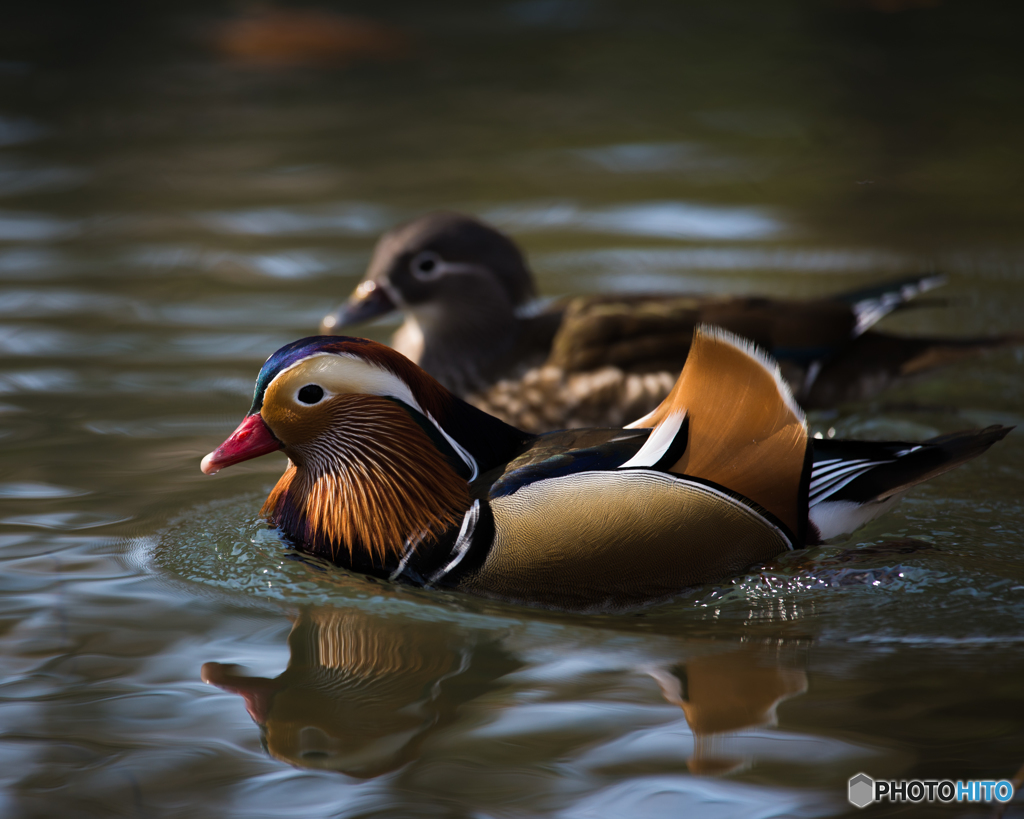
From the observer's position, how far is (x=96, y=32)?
10766 mm

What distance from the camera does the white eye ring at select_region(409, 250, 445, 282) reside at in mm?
4965

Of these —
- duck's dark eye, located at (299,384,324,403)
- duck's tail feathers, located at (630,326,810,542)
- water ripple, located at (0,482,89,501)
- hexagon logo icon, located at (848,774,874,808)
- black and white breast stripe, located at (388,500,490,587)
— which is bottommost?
hexagon logo icon, located at (848,774,874,808)

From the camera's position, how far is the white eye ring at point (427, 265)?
4.96 meters

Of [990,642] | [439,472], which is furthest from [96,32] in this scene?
[990,642]

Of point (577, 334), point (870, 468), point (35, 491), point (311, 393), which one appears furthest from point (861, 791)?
point (35, 491)

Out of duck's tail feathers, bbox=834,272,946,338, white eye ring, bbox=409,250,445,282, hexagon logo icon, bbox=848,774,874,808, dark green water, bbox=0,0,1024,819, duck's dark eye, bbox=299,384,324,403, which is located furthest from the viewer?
white eye ring, bbox=409,250,445,282

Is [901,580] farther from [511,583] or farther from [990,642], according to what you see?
[511,583]

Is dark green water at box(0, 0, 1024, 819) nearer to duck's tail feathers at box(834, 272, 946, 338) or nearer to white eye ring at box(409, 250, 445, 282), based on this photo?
duck's tail feathers at box(834, 272, 946, 338)

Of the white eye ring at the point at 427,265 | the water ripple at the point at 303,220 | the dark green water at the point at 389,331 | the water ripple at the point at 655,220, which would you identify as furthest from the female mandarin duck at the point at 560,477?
the water ripple at the point at 303,220

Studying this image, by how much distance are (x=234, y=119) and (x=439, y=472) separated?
6.59 meters

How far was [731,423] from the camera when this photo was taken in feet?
10.0

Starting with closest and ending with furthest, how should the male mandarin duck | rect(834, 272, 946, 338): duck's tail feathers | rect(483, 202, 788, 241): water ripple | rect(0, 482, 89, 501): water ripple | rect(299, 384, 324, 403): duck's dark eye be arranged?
rect(299, 384, 324, 403): duck's dark eye < rect(0, 482, 89, 501): water ripple < the male mandarin duck < rect(834, 272, 946, 338): duck's tail feathers < rect(483, 202, 788, 241): water ripple

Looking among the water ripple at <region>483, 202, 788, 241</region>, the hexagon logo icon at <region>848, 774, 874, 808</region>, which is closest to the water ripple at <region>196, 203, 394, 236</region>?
the water ripple at <region>483, 202, 788, 241</region>

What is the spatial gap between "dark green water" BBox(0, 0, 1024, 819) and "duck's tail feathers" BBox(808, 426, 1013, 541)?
134 millimetres
